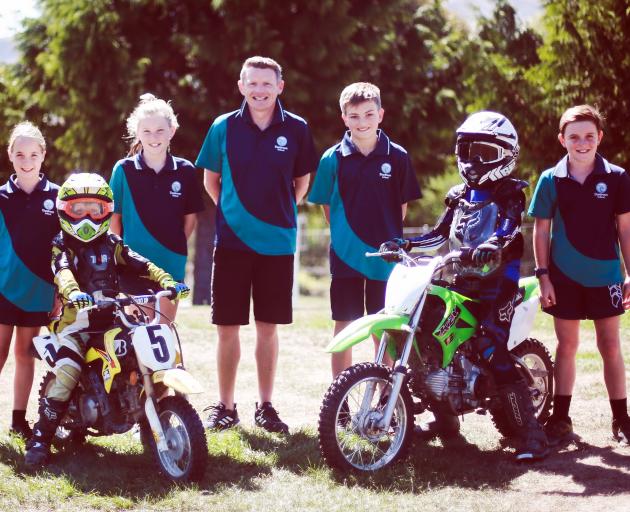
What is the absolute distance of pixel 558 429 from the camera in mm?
5875

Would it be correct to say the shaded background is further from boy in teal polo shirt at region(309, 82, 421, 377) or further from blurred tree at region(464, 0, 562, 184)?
boy in teal polo shirt at region(309, 82, 421, 377)

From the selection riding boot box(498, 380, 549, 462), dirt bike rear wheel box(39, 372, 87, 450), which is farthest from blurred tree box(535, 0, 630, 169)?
dirt bike rear wheel box(39, 372, 87, 450)

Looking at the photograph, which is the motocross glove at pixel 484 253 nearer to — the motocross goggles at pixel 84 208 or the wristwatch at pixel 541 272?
the wristwatch at pixel 541 272

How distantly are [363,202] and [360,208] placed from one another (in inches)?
1.7

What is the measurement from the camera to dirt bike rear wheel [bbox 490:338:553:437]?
591 cm

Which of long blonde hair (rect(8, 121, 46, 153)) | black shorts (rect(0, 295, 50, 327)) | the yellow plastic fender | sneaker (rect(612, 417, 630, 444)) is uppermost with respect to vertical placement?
long blonde hair (rect(8, 121, 46, 153))

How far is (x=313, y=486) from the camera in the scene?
16.2 ft

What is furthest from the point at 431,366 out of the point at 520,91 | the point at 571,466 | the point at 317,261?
the point at 317,261

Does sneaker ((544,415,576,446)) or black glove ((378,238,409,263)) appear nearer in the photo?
black glove ((378,238,409,263))

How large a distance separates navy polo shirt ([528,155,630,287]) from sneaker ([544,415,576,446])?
868mm

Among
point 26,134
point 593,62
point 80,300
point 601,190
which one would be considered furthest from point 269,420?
point 593,62

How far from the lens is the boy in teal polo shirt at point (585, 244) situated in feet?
19.0

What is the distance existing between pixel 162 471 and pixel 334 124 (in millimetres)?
12920

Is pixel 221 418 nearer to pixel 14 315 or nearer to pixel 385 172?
pixel 14 315
